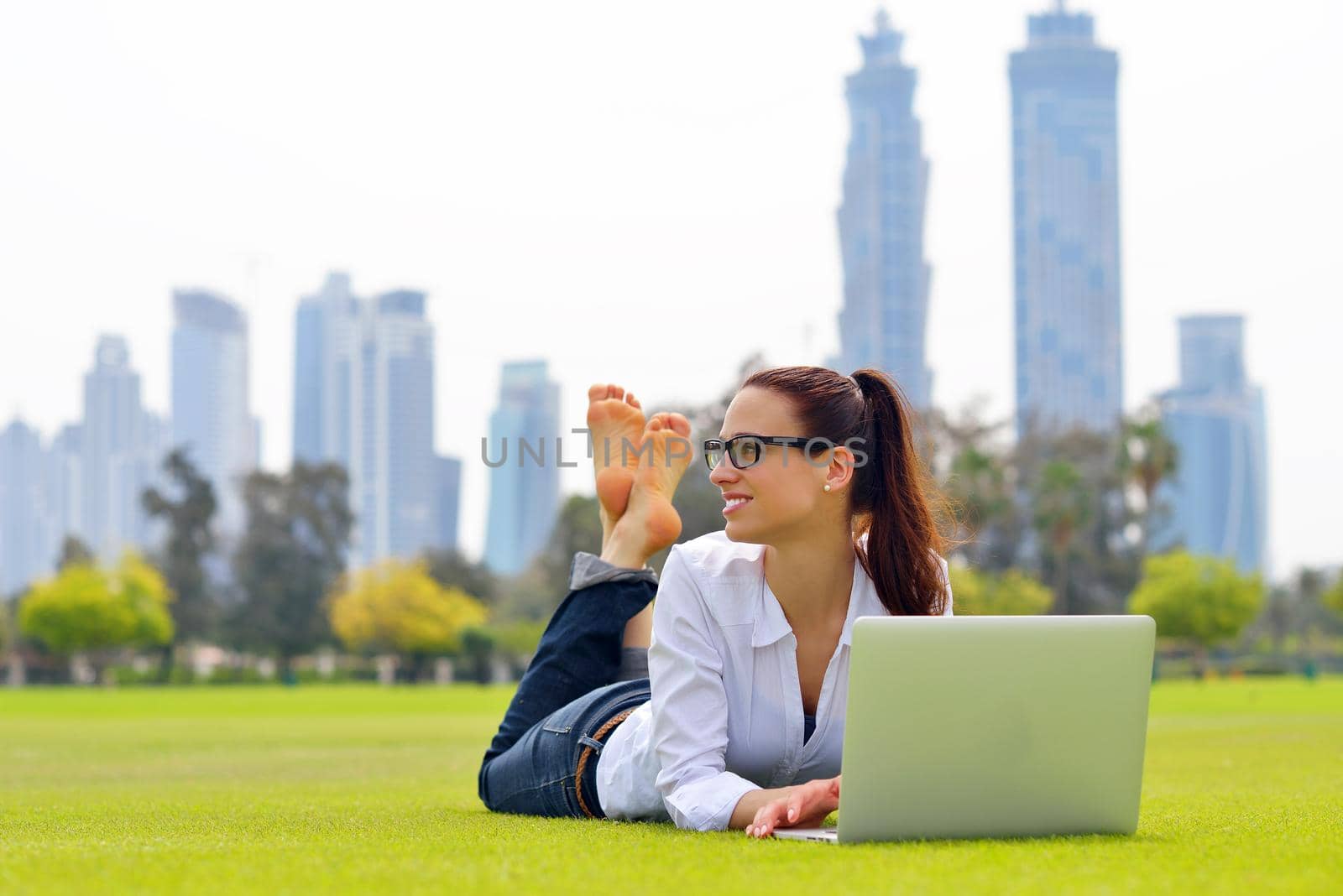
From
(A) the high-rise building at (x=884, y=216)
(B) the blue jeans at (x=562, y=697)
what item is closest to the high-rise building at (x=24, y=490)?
(A) the high-rise building at (x=884, y=216)

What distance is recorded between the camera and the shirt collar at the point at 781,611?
11.4ft

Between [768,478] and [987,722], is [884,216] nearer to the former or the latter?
[768,478]

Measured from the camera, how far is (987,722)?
9.66 ft

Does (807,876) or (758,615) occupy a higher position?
(758,615)

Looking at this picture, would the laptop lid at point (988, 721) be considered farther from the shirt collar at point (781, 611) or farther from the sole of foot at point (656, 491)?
the sole of foot at point (656, 491)

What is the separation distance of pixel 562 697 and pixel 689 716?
0.98 metres

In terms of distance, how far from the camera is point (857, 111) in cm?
19450

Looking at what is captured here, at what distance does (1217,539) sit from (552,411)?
9010 centimetres

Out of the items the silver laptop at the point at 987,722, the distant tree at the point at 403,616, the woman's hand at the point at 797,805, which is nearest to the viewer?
the silver laptop at the point at 987,722

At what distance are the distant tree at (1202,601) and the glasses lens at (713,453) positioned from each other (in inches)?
1944

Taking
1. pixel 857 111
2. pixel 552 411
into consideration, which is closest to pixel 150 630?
pixel 552 411

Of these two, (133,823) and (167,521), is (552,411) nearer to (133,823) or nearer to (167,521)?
(167,521)

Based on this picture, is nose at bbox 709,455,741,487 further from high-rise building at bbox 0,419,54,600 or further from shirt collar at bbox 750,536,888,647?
high-rise building at bbox 0,419,54,600

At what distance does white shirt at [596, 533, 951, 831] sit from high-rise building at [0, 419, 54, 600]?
609 feet
